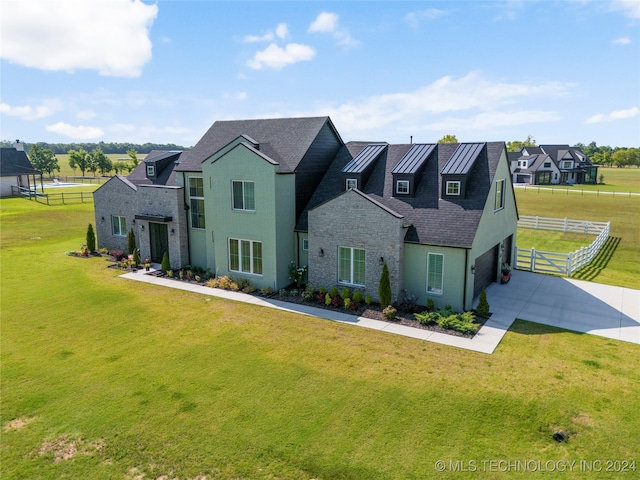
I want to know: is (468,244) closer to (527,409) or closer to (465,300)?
(465,300)

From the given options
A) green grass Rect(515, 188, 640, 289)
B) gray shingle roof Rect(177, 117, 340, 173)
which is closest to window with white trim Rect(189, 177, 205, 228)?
gray shingle roof Rect(177, 117, 340, 173)

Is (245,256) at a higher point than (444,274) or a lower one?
higher

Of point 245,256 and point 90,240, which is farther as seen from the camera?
point 90,240

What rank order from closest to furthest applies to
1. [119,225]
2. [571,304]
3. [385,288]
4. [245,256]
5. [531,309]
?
1. [385,288]
2. [531,309]
3. [571,304]
4. [245,256]
5. [119,225]

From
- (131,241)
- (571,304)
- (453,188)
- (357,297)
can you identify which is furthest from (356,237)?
(131,241)

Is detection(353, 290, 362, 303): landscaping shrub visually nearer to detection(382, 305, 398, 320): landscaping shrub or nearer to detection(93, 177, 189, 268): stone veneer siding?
detection(382, 305, 398, 320): landscaping shrub

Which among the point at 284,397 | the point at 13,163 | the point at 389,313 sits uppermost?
the point at 13,163

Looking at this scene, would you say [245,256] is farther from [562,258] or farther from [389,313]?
[562,258]
